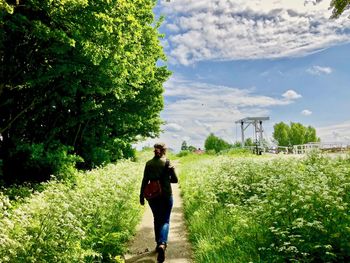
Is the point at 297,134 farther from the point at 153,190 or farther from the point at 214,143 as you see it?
the point at 153,190

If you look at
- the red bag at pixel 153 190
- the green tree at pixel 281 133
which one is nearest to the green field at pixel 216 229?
the red bag at pixel 153 190

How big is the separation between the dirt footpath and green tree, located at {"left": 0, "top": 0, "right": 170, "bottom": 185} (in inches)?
245

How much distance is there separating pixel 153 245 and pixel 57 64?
849 centimetres

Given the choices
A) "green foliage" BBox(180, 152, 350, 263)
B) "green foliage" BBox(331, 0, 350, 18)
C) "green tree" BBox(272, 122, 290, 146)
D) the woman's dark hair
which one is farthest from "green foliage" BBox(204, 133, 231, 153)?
the woman's dark hair

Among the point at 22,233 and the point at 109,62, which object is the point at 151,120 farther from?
the point at 22,233

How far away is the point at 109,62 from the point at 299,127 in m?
94.1

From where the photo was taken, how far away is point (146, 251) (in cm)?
866

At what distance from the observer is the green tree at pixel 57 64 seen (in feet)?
39.0

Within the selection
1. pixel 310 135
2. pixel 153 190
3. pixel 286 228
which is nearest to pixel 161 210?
pixel 153 190

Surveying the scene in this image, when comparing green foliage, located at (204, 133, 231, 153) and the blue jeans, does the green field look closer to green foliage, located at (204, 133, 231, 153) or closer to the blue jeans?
the blue jeans

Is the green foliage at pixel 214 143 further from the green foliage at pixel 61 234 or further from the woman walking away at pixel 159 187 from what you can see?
the green foliage at pixel 61 234

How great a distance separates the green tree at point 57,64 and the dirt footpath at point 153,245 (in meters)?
6.23

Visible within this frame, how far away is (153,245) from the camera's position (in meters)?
9.23

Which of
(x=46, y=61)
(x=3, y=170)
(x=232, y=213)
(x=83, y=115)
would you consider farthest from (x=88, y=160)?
(x=232, y=213)
